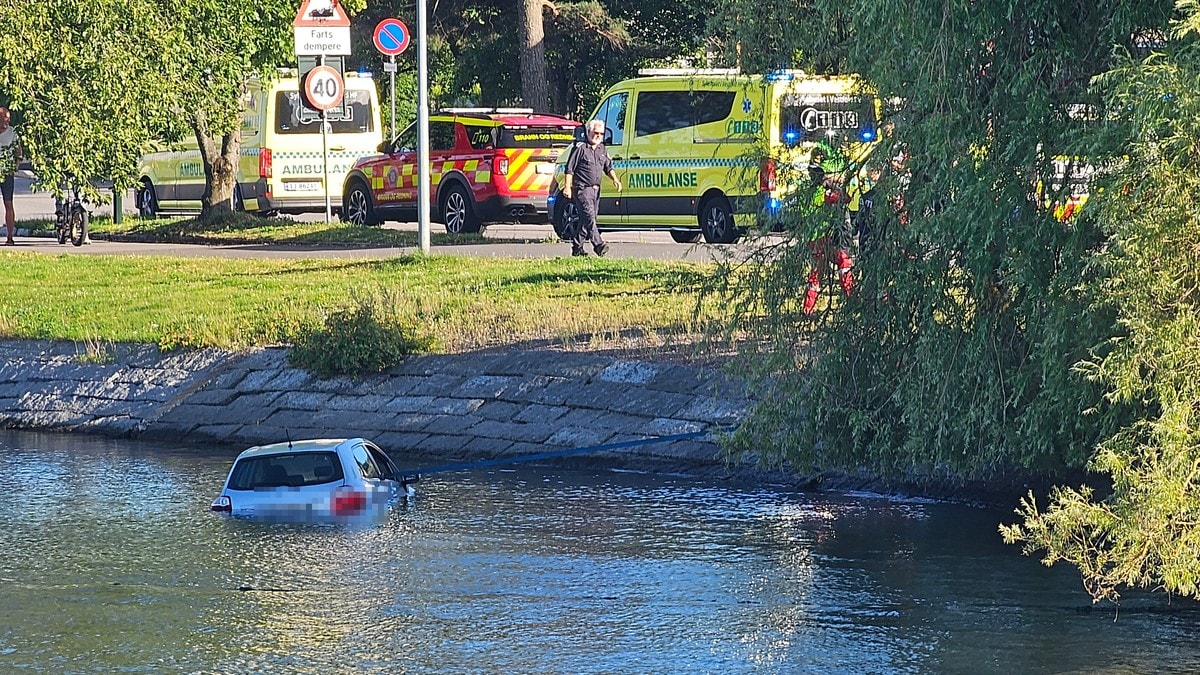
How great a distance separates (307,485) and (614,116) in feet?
39.9

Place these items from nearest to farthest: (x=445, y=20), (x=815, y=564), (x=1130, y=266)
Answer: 1. (x=1130, y=266)
2. (x=815, y=564)
3. (x=445, y=20)

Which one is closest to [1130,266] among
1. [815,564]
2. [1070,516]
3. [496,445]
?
[1070,516]

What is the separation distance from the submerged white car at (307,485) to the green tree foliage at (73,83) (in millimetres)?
5910

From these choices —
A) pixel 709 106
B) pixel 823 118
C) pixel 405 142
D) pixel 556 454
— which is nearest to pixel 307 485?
pixel 556 454

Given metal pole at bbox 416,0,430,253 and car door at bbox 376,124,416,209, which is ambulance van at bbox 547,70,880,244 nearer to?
metal pole at bbox 416,0,430,253

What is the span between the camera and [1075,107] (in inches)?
390

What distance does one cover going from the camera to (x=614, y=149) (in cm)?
2350

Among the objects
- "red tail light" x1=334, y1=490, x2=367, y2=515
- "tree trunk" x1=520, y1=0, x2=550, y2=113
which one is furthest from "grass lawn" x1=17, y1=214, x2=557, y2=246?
"red tail light" x1=334, y1=490, x2=367, y2=515

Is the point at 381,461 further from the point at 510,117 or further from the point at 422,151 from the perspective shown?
the point at 510,117

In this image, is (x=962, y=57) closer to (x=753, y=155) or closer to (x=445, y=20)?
(x=753, y=155)

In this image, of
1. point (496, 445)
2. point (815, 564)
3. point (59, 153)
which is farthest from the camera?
point (59, 153)

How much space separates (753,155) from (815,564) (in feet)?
9.48

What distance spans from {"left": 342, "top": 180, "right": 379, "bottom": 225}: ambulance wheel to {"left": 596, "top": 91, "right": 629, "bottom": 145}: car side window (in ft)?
17.3

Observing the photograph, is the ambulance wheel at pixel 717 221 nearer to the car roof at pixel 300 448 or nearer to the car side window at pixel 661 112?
the car side window at pixel 661 112
